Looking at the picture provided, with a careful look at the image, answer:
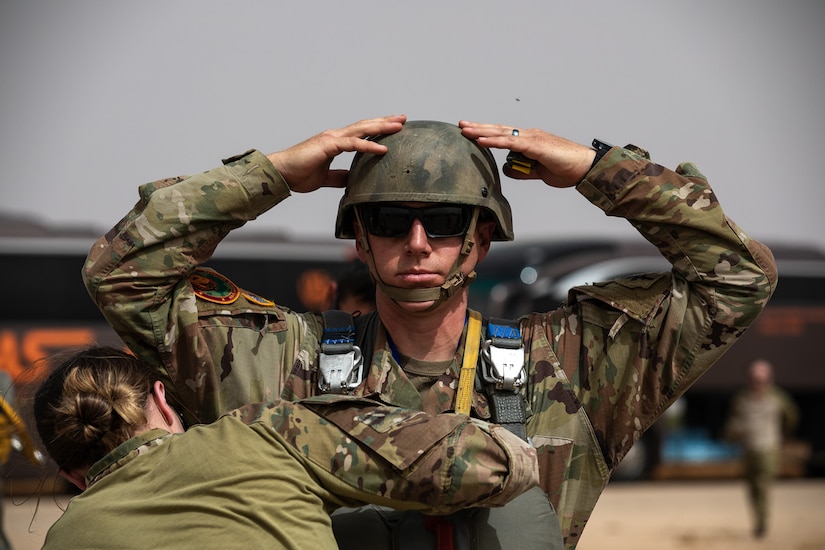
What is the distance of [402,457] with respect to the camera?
2.55 m

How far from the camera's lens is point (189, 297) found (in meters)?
3.48

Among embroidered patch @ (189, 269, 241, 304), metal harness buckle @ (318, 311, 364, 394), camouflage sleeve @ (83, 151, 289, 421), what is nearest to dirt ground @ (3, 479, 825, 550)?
embroidered patch @ (189, 269, 241, 304)

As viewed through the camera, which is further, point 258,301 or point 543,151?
point 258,301

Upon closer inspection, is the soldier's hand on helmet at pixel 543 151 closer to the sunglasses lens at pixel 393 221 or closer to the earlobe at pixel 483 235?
the earlobe at pixel 483 235

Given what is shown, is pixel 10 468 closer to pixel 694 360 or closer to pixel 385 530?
pixel 385 530

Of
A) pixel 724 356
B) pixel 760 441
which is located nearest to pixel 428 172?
pixel 760 441

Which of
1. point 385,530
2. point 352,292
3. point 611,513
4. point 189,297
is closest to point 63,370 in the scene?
point 189,297

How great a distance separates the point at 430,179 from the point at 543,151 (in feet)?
1.17

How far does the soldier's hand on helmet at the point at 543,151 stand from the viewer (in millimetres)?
3424

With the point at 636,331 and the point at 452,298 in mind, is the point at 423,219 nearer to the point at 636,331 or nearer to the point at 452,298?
the point at 452,298

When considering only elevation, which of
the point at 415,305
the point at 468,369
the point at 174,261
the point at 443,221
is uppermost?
the point at 443,221

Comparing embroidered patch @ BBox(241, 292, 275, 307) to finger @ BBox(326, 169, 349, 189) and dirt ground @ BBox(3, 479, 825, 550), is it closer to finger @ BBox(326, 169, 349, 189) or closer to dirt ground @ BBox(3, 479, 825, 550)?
finger @ BBox(326, 169, 349, 189)

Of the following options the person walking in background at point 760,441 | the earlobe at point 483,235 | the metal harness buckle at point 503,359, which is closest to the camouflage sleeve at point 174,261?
the earlobe at point 483,235

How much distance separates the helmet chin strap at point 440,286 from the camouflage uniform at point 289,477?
2.63 feet
